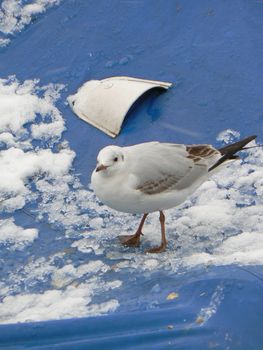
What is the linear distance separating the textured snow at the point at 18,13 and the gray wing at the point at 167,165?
64.1 inches

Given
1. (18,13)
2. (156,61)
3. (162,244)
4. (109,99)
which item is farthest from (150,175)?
(18,13)

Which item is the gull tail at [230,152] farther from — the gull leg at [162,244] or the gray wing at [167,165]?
the gull leg at [162,244]

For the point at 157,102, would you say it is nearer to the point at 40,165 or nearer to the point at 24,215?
the point at 40,165

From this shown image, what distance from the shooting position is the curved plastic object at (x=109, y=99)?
3793mm

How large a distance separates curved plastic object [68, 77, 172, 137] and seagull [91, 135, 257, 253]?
0.65 m

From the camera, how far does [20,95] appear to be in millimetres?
4109

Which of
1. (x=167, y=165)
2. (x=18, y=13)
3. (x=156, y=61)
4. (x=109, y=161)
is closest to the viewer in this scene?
(x=109, y=161)

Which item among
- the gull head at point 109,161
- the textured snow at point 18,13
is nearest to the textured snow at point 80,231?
the gull head at point 109,161

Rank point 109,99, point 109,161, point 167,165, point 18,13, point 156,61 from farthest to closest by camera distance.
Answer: point 18,13 < point 156,61 < point 109,99 < point 167,165 < point 109,161

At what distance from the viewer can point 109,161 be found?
2.93 metres

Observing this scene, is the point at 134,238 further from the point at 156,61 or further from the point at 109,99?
the point at 156,61

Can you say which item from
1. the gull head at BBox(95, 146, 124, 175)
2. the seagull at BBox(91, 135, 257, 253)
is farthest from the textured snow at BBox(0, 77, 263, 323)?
the gull head at BBox(95, 146, 124, 175)

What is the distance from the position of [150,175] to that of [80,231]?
0.43 m

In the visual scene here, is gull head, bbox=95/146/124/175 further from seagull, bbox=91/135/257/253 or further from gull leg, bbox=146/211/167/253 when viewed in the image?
gull leg, bbox=146/211/167/253
